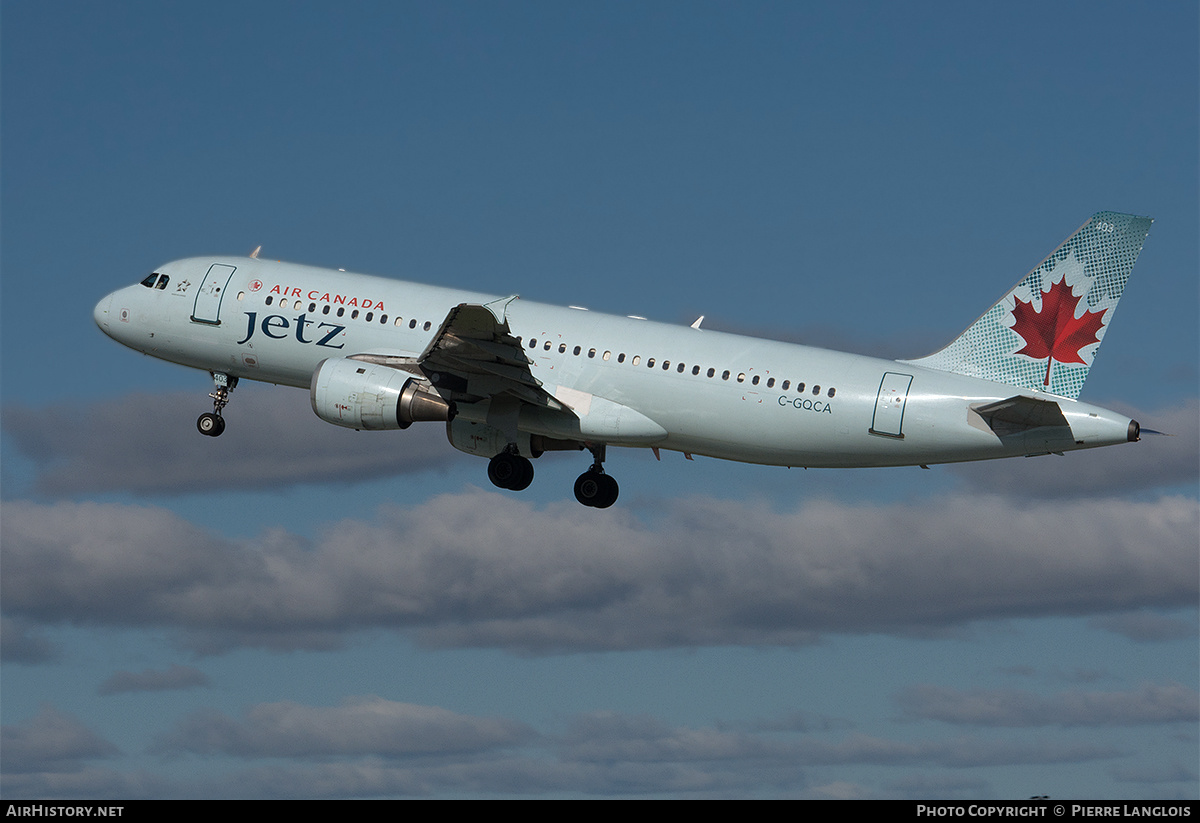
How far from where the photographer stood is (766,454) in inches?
1748

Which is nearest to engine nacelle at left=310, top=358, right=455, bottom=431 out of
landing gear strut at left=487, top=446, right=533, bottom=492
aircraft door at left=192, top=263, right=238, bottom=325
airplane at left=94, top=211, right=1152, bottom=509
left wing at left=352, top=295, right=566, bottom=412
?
airplane at left=94, top=211, right=1152, bottom=509

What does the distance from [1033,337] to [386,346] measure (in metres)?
19.5

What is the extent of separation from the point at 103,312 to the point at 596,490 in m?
18.2

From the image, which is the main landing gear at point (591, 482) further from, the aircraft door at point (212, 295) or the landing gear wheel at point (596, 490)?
the aircraft door at point (212, 295)

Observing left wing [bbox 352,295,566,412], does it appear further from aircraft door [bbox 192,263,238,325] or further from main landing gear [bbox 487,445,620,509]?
aircraft door [bbox 192,263,238,325]

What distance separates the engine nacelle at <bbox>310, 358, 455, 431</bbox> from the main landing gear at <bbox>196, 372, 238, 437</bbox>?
21.2 ft

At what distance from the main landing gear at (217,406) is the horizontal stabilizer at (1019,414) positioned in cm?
2430

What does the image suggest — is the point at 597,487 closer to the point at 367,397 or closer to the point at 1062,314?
the point at 367,397

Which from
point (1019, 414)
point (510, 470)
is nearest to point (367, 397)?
point (510, 470)

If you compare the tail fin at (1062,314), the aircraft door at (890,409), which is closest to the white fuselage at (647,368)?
the aircraft door at (890,409)

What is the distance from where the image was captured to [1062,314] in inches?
1706
